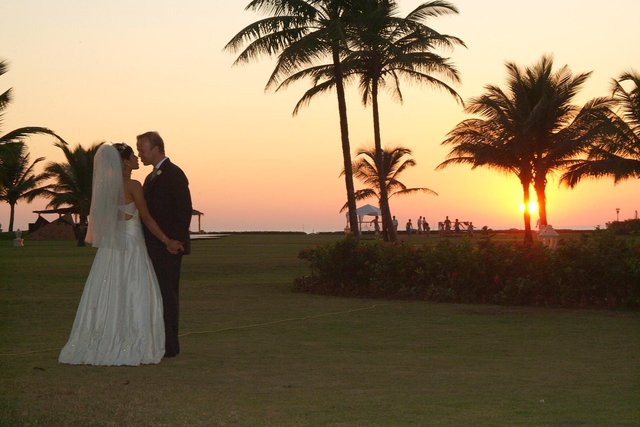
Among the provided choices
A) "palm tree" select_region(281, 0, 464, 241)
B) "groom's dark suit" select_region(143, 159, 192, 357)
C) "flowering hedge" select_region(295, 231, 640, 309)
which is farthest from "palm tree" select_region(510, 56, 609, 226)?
"groom's dark suit" select_region(143, 159, 192, 357)

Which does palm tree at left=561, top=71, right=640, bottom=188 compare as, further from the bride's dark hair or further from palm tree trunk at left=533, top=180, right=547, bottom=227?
the bride's dark hair

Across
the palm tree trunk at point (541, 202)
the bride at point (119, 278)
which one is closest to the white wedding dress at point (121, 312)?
the bride at point (119, 278)

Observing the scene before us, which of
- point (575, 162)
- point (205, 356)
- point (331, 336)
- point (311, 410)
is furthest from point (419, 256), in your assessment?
point (575, 162)

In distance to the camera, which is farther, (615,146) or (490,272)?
(615,146)

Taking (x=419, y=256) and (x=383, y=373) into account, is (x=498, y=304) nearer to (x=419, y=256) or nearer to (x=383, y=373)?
(x=419, y=256)

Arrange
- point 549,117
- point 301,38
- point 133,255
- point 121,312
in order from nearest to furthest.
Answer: point 121,312
point 133,255
point 301,38
point 549,117

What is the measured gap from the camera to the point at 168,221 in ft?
32.9

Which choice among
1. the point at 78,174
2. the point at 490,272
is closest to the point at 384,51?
the point at 490,272

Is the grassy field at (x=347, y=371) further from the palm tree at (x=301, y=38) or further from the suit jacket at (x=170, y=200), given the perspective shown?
the palm tree at (x=301, y=38)

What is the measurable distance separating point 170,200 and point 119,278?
893mm

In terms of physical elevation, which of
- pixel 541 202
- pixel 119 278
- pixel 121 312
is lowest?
pixel 121 312

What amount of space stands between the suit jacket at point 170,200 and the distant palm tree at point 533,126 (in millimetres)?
38731

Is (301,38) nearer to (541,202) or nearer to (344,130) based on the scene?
(344,130)

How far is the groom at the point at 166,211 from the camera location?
32.7ft
